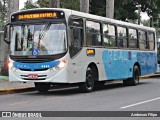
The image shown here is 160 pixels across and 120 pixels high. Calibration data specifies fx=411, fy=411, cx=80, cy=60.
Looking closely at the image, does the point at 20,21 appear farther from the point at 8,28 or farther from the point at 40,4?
the point at 40,4

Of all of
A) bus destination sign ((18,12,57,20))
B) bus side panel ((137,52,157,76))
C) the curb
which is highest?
bus destination sign ((18,12,57,20))

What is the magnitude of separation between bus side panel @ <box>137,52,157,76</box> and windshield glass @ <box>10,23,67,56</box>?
8.08m

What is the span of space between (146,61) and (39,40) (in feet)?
31.9

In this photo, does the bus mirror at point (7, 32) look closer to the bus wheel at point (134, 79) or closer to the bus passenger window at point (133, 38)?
the bus passenger window at point (133, 38)

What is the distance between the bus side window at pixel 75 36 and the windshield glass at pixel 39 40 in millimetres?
385

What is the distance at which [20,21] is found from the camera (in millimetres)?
16703

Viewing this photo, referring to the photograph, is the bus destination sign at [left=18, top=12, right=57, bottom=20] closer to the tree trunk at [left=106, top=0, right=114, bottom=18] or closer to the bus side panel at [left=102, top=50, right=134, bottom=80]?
the bus side panel at [left=102, top=50, right=134, bottom=80]

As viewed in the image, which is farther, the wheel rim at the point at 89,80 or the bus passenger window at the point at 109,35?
the bus passenger window at the point at 109,35

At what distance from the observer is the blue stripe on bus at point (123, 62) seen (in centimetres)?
1920

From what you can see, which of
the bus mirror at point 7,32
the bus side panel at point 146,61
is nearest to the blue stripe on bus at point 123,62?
the bus side panel at point 146,61

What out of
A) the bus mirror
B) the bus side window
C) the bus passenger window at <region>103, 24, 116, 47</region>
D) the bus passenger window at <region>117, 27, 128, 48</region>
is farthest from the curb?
the bus passenger window at <region>117, 27, 128, 48</region>

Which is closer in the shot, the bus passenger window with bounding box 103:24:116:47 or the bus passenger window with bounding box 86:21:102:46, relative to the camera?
the bus passenger window with bounding box 86:21:102:46

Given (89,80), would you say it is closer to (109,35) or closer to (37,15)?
(109,35)

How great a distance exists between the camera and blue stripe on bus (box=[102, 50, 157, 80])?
63.0 ft
